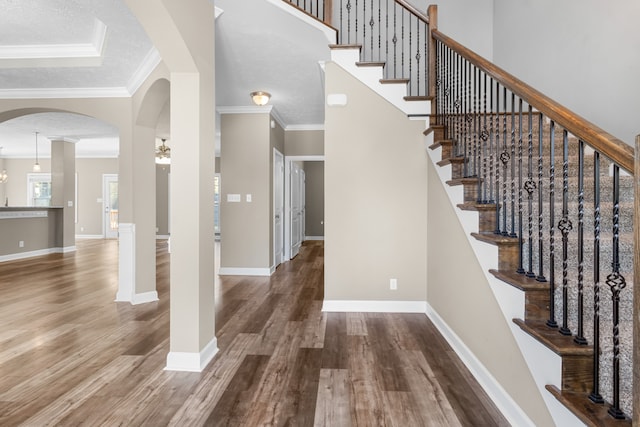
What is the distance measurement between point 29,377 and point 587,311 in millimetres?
3382

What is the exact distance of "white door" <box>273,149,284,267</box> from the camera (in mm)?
5526

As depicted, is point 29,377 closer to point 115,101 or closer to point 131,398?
point 131,398

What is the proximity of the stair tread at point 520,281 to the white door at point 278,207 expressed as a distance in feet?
13.5

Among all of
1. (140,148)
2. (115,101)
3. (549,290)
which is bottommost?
(549,290)

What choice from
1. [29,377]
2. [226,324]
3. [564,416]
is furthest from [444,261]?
[29,377]

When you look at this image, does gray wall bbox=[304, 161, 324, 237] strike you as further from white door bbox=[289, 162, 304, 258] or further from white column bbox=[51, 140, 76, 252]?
white column bbox=[51, 140, 76, 252]

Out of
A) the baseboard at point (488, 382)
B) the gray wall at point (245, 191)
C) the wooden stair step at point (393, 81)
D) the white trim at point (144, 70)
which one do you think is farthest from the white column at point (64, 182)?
the baseboard at point (488, 382)

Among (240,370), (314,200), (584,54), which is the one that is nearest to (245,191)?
(240,370)

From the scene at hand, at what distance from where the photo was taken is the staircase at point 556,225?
1.22 m

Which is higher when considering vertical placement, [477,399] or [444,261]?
[444,261]

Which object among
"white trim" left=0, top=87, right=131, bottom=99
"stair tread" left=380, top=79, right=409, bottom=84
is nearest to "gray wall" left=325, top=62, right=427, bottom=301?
"stair tread" left=380, top=79, right=409, bottom=84

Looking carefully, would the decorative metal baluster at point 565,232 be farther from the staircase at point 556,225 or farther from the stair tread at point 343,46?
the stair tread at point 343,46

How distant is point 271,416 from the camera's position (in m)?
1.73

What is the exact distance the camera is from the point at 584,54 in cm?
301
